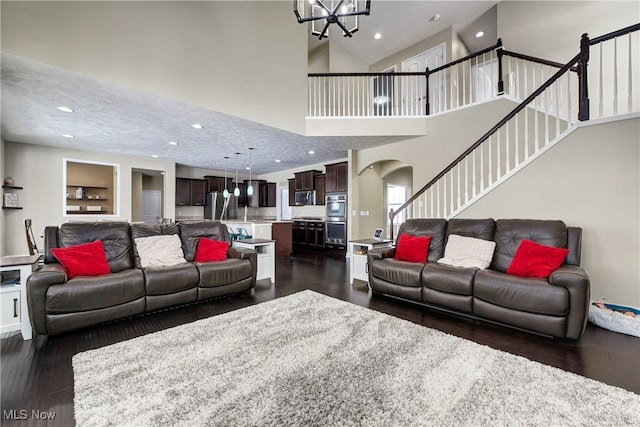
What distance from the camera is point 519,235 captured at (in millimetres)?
2992

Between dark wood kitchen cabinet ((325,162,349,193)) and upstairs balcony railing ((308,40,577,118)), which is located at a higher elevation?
upstairs balcony railing ((308,40,577,118))

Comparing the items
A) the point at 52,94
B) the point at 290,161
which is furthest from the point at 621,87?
the point at 52,94

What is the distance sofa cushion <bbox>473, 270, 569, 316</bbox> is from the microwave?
5.84 m

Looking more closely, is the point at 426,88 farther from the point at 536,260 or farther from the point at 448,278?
the point at 448,278

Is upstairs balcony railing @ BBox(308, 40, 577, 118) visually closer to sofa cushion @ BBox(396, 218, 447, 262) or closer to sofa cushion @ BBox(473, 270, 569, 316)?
sofa cushion @ BBox(396, 218, 447, 262)

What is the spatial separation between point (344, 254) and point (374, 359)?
486 cm

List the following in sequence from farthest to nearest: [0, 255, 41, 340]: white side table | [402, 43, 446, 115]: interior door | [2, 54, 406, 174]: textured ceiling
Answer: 1. [402, 43, 446, 115]: interior door
2. [2, 54, 406, 174]: textured ceiling
3. [0, 255, 41, 340]: white side table

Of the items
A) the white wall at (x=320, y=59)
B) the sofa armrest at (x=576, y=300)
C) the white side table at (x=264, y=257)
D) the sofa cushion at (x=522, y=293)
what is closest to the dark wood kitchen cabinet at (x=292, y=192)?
the white wall at (x=320, y=59)

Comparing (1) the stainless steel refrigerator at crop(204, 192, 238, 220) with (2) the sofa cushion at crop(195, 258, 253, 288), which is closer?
(2) the sofa cushion at crop(195, 258, 253, 288)

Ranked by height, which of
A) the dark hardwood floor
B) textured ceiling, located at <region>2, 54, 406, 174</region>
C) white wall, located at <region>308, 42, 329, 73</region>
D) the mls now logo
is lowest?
the dark hardwood floor

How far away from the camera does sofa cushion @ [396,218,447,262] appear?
3.48 m

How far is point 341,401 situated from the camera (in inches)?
58.9

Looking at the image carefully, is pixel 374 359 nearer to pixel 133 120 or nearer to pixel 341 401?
pixel 341 401

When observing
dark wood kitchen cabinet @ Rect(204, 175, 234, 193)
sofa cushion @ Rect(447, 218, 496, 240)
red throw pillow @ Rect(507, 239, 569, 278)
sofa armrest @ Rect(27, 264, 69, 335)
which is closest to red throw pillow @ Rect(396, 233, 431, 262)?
sofa cushion @ Rect(447, 218, 496, 240)
